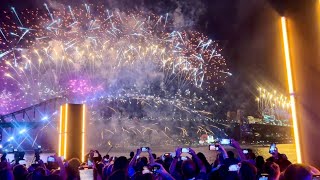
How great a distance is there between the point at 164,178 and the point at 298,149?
1988mm

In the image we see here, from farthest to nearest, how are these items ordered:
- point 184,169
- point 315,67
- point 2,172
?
point 2,172, point 184,169, point 315,67

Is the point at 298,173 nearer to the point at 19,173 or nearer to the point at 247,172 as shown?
the point at 247,172

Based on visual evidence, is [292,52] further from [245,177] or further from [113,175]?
[113,175]

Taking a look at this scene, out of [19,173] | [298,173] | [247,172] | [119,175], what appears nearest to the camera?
[298,173]

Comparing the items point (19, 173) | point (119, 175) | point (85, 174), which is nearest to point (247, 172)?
point (119, 175)

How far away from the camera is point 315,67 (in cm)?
457

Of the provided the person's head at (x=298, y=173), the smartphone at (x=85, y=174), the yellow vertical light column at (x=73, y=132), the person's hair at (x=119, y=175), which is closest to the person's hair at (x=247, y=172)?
the person's hair at (x=119, y=175)

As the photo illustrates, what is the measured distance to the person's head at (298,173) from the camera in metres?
Answer: 3.18

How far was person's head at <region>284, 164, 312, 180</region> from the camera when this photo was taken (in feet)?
10.4

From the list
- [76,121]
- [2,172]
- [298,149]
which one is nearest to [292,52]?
[298,149]

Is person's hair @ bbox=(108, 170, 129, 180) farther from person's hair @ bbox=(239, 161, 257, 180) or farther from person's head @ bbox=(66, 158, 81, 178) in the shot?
person's head @ bbox=(66, 158, 81, 178)

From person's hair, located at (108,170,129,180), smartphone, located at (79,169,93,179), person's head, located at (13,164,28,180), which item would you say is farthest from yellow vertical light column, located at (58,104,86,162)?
person's hair, located at (108,170,129,180)

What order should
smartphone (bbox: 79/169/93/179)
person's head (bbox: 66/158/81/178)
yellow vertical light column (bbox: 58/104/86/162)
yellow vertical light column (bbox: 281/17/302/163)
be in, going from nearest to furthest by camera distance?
1. yellow vertical light column (bbox: 281/17/302/163)
2. smartphone (bbox: 79/169/93/179)
3. person's head (bbox: 66/158/81/178)
4. yellow vertical light column (bbox: 58/104/86/162)

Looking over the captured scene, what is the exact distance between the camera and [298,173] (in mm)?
3199
